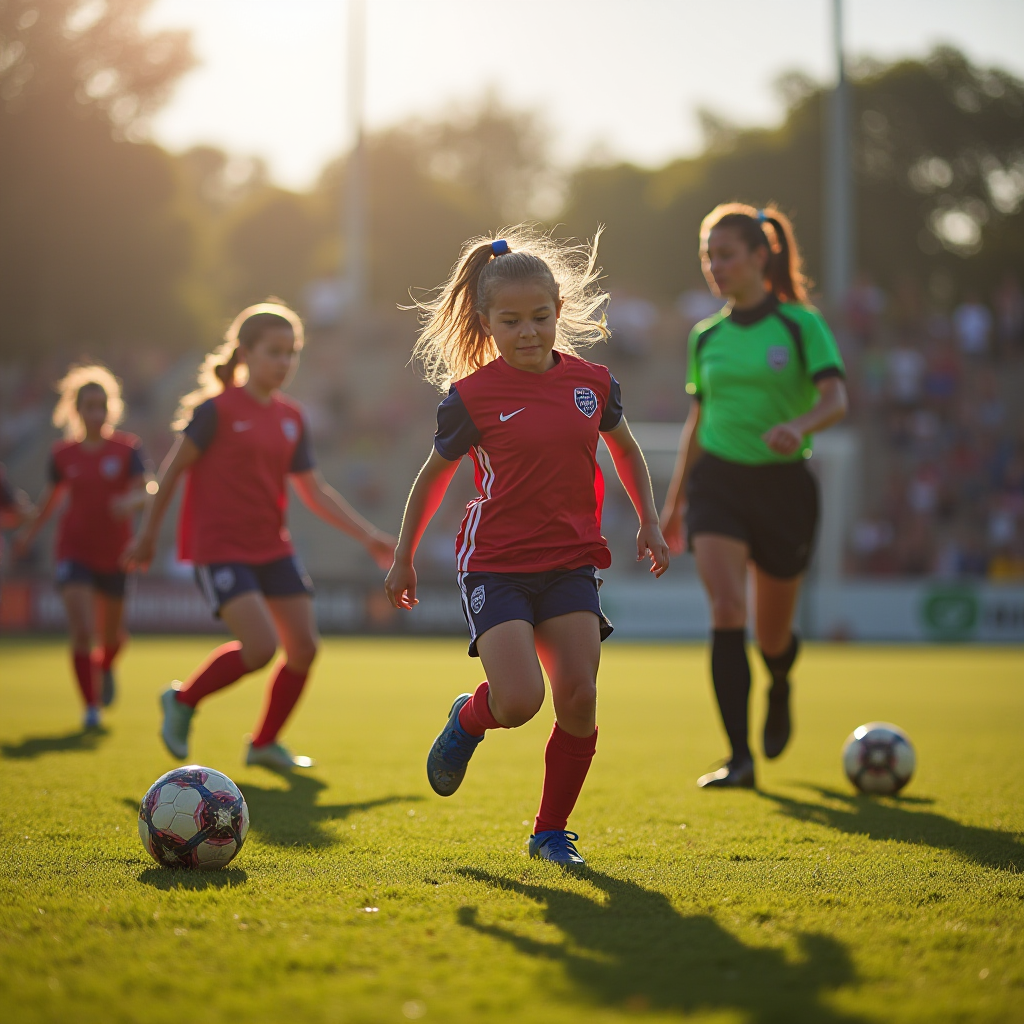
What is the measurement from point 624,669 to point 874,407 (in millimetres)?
13150

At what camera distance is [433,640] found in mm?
21266

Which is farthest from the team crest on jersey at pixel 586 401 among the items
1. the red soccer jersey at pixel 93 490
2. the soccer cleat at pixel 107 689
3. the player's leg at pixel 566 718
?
the soccer cleat at pixel 107 689

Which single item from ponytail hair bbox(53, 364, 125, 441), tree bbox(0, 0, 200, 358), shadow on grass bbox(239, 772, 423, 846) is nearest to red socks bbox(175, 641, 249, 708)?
shadow on grass bbox(239, 772, 423, 846)

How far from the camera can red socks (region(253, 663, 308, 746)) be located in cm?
655

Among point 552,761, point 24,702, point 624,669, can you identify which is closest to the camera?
point 552,761

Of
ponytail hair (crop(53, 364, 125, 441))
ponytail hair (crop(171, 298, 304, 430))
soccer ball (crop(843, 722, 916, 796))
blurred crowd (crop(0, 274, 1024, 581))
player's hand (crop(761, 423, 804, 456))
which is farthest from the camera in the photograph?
blurred crowd (crop(0, 274, 1024, 581))

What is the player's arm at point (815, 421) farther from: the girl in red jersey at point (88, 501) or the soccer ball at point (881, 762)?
the girl in red jersey at point (88, 501)

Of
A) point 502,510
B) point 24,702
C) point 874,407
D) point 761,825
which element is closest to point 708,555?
point 761,825

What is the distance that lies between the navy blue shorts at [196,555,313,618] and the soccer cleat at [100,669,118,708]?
358 centimetres

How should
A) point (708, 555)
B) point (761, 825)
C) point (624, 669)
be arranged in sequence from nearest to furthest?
point (761, 825) < point (708, 555) < point (624, 669)

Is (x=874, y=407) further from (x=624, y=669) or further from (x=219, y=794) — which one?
(x=219, y=794)

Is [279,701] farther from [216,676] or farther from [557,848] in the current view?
[557,848]

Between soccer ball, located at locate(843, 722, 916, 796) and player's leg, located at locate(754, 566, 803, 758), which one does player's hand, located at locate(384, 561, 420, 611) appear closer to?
player's leg, located at locate(754, 566, 803, 758)

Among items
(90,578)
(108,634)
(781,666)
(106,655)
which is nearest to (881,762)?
(781,666)
